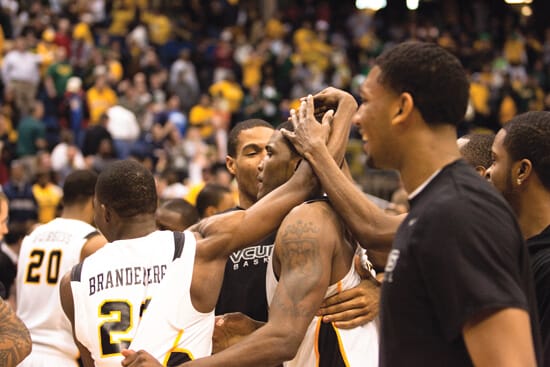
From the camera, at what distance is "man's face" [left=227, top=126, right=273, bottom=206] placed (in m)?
5.32

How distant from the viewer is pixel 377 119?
2830mm

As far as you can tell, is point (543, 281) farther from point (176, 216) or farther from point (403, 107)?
point (176, 216)

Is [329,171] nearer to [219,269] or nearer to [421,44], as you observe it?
[219,269]

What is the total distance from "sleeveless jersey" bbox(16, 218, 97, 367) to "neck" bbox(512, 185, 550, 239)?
3395 millimetres

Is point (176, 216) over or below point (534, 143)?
below

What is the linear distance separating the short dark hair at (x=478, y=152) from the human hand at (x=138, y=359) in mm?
2023

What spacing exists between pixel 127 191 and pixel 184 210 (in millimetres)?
2631

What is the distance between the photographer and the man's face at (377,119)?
2803 millimetres

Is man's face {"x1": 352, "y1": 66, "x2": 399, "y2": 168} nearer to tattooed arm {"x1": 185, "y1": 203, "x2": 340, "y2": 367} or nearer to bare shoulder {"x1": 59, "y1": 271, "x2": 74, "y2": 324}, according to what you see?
tattooed arm {"x1": 185, "y1": 203, "x2": 340, "y2": 367}

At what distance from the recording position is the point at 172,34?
23031 millimetres

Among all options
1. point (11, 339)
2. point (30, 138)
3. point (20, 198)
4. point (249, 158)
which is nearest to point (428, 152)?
point (11, 339)

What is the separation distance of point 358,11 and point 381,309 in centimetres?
2498

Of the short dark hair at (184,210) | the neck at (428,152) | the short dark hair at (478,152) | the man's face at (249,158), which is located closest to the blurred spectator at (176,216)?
Answer: the short dark hair at (184,210)

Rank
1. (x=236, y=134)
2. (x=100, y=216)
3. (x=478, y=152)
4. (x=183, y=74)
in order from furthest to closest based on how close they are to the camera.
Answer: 1. (x=183, y=74)
2. (x=236, y=134)
3. (x=478, y=152)
4. (x=100, y=216)
